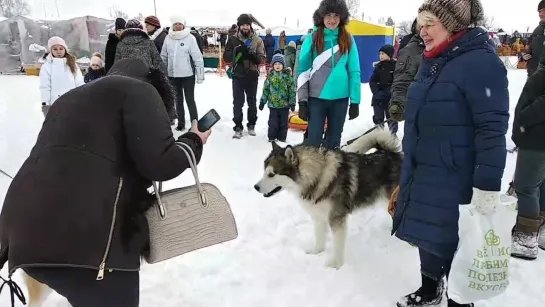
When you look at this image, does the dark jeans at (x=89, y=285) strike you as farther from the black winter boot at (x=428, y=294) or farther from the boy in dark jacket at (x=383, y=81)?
the boy in dark jacket at (x=383, y=81)

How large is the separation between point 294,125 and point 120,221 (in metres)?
6.19

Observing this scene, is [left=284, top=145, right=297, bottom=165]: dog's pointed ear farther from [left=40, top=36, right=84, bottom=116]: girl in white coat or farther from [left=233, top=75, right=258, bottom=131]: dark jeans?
[left=233, top=75, right=258, bottom=131]: dark jeans

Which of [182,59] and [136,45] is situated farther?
[182,59]

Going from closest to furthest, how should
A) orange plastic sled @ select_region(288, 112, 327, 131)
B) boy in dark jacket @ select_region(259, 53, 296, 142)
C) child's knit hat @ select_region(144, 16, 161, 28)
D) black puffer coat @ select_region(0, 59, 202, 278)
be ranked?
1. black puffer coat @ select_region(0, 59, 202, 278)
2. boy in dark jacket @ select_region(259, 53, 296, 142)
3. child's knit hat @ select_region(144, 16, 161, 28)
4. orange plastic sled @ select_region(288, 112, 327, 131)

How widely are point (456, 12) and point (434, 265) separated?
1340mm

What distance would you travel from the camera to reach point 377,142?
3678mm

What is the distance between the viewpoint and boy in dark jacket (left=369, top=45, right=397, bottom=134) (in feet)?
22.6

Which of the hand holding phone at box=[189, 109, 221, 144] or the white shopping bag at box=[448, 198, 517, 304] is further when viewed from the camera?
the white shopping bag at box=[448, 198, 517, 304]

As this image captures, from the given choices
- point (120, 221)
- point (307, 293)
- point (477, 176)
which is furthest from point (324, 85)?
point (120, 221)

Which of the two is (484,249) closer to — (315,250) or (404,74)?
(315,250)

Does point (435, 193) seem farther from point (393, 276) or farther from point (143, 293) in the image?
point (143, 293)

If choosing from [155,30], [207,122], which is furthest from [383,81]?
[207,122]

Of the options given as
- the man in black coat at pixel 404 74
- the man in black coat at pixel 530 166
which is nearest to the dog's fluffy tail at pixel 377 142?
the man in black coat at pixel 404 74

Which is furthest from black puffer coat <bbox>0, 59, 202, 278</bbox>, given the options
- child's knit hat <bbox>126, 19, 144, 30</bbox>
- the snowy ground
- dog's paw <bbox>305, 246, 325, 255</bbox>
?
child's knit hat <bbox>126, 19, 144, 30</bbox>
